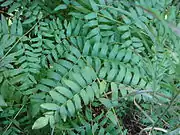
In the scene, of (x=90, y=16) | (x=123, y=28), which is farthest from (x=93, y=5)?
(x=123, y=28)

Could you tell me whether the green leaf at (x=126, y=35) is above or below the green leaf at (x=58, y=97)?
above

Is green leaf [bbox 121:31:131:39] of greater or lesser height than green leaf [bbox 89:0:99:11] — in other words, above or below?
below

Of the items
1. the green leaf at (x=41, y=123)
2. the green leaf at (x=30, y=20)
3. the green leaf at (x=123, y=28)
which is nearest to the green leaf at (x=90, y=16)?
the green leaf at (x=123, y=28)

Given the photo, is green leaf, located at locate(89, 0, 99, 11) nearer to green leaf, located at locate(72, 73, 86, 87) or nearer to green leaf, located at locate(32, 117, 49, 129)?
green leaf, located at locate(72, 73, 86, 87)

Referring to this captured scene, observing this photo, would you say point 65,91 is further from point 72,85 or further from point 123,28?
→ point 123,28

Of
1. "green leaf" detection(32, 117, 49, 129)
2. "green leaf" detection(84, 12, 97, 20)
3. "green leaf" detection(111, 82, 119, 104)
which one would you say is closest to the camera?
"green leaf" detection(32, 117, 49, 129)

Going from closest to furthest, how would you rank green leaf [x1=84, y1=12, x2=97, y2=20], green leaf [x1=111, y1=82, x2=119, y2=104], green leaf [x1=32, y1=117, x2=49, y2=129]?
green leaf [x1=32, y1=117, x2=49, y2=129] < green leaf [x1=111, y1=82, x2=119, y2=104] < green leaf [x1=84, y1=12, x2=97, y2=20]

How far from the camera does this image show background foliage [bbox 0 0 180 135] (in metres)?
1.28

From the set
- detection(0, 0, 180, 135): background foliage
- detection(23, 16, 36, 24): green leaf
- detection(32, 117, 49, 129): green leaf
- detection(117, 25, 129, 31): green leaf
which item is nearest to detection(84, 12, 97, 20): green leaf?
detection(0, 0, 180, 135): background foliage

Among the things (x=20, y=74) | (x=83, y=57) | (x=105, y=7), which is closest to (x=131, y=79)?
(x=83, y=57)

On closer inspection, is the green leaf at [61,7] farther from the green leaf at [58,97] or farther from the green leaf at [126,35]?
the green leaf at [58,97]

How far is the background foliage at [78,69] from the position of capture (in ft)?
4.20

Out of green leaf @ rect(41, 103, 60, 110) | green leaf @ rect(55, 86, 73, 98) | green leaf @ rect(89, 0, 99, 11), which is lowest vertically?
green leaf @ rect(41, 103, 60, 110)

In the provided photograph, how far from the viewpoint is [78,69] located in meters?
1.34
